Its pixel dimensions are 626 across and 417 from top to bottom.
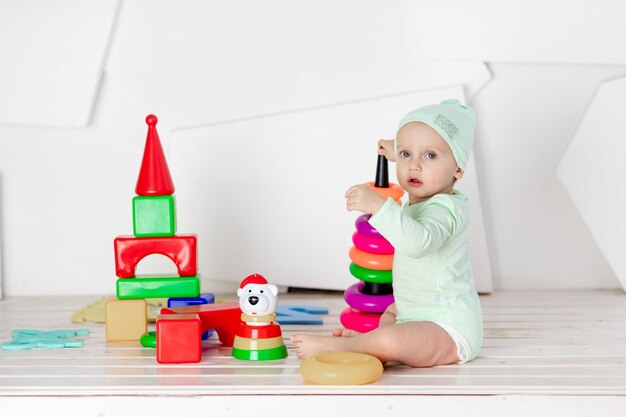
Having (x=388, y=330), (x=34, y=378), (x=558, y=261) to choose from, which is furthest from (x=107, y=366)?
(x=558, y=261)

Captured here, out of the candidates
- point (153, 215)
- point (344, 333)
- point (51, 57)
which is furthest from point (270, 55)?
point (344, 333)

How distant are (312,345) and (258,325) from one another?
113 millimetres

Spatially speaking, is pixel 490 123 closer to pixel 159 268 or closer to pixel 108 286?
pixel 159 268

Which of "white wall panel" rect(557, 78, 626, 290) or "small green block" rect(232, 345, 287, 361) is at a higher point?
"white wall panel" rect(557, 78, 626, 290)

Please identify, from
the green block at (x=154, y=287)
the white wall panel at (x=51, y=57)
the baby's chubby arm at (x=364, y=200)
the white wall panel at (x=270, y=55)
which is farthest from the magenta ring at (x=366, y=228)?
the white wall panel at (x=51, y=57)

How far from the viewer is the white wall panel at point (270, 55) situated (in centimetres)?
231

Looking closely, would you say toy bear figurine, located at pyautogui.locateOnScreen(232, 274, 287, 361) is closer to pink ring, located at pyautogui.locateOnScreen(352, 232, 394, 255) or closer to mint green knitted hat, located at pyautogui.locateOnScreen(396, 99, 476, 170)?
pink ring, located at pyautogui.locateOnScreen(352, 232, 394, 255)

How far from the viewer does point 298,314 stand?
200 centimetres

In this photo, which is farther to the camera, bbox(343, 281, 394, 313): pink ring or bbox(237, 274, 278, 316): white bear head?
bbox(343, 281, 394, 313): pink ring

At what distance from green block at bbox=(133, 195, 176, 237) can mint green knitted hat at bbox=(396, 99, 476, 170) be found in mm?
532

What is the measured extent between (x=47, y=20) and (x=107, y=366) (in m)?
1.13

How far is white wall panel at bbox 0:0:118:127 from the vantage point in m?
2.29

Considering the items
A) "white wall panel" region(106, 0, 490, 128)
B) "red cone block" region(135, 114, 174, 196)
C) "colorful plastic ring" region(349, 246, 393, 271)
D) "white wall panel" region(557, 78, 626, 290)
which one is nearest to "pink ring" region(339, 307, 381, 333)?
"colorful plastic ring" region(349, 246, 393, 271)

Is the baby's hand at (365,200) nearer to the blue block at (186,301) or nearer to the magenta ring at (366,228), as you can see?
the magenta ring at (366,228)
